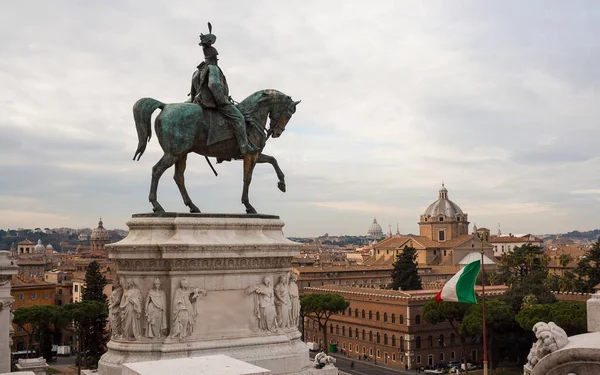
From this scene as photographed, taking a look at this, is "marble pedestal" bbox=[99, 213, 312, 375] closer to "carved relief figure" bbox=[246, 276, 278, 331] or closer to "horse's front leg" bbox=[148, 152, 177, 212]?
"carved relief figure" bbox=[246, 276, 278, 331]

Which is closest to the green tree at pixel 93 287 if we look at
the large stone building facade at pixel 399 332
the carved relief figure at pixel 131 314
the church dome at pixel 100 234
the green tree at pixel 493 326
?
the large stone building facade at pixel 399 332

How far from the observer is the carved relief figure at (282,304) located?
14.6 meters

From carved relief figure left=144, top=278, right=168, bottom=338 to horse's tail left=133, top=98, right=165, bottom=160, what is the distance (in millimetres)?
3067

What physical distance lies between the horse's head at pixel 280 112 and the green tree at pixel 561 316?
3410 centimetres

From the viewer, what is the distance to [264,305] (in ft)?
46.8

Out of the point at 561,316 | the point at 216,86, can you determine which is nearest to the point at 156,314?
the point at 216,86

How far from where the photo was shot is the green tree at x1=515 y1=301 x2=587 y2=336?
46.4m

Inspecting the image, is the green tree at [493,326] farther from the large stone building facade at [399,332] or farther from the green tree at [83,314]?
the green tree at [83,314]

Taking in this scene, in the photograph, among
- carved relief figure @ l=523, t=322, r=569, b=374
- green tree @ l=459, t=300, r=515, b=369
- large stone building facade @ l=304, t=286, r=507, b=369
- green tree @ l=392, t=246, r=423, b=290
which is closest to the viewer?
carved relief figure @ l=523, t=322, r=569, b=374

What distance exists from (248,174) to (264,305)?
3.04 meters

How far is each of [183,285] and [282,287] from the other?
218 cm

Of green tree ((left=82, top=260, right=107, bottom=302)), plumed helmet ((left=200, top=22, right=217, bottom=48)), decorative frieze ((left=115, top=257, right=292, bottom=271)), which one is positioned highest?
plumed helmet ((left=200, top=22, right=217, bottom=48))

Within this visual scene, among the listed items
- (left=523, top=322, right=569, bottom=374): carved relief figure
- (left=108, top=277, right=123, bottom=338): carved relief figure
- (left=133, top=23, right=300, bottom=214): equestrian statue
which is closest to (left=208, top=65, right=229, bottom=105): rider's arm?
(left=133, top=23, right=300, bottom=214): equestrian statue

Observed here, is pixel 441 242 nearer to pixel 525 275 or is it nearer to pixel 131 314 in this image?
pixel 525 275
